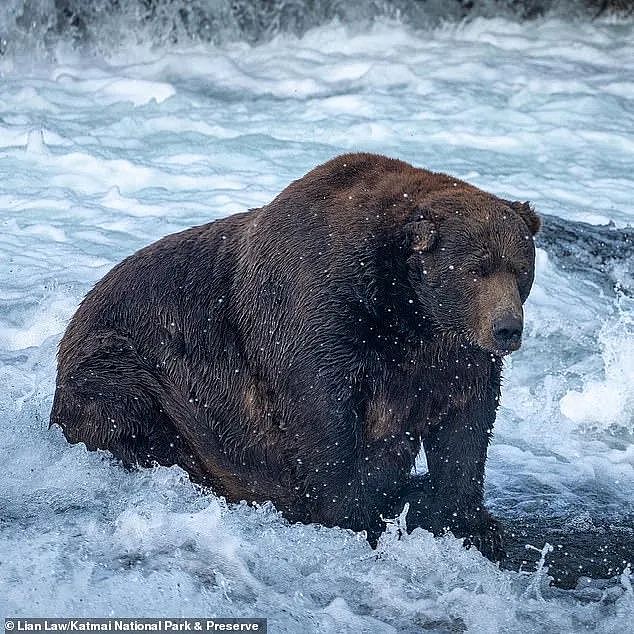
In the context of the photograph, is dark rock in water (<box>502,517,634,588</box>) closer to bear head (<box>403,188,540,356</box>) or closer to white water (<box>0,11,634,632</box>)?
white water (<box>0,11,634,632</box>)

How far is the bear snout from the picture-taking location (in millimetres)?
4051

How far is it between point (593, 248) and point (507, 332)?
476 cm

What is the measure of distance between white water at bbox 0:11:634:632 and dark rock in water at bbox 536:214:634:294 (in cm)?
20

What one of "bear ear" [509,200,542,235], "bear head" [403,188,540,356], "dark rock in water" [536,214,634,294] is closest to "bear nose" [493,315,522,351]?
"bear head" [403,188,540,356]

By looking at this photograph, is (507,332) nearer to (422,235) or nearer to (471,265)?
(471,265)

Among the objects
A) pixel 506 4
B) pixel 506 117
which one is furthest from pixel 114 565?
pixel 506 4

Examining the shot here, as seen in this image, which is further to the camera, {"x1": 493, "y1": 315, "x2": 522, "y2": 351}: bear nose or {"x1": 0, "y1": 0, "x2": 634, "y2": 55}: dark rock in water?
{"x1": 0, "y1": 0, "x2": 634, "y2": 55}: dark rock in water

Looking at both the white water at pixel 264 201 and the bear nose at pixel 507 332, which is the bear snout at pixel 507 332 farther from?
the white water at pixel 264 201

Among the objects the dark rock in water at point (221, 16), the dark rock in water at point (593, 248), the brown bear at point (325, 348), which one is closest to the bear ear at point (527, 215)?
the brown bear at point (325, 348)

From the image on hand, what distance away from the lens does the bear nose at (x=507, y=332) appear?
13.3 ft

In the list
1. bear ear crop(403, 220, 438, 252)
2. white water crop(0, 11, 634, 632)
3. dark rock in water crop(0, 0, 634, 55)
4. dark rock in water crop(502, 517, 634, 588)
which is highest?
bear ear crop(403, 220, 438, 252)

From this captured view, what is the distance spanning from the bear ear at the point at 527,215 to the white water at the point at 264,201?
1.23 metres

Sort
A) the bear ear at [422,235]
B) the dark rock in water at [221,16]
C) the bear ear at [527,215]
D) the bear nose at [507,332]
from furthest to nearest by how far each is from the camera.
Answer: the dark rock in water at [221,16]
the bear ear at [527,215]
the bear ear at [422,235]
the bear nose at [507,332]

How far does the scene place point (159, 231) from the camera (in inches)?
351
